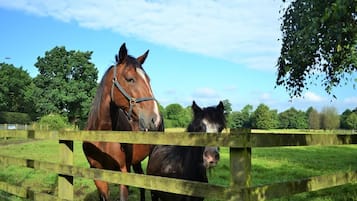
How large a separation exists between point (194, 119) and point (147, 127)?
2.85 ft

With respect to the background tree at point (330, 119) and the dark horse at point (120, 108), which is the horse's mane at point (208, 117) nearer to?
the dark horse at point (120, 108)

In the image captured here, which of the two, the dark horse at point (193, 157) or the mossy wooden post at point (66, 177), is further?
the dark horse at point (193, 157)

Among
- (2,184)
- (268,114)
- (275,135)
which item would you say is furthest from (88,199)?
(268,114)

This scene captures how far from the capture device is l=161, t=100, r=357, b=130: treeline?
95.6 meters

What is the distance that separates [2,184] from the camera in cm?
623

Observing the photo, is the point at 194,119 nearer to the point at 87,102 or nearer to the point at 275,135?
the point at 275,135

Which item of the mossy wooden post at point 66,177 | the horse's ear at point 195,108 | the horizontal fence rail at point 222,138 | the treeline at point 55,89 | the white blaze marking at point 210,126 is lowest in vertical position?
the mossy wooden post at point 66,177

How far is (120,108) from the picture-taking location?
5613 mm

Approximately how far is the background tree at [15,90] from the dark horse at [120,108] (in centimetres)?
6767

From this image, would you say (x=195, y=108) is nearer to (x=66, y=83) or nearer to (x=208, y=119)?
(x=208, y=119)

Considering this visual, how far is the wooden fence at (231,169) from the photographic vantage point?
8.86 ft

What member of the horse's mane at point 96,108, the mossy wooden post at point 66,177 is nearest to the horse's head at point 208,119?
the horse's mane at point 96,108

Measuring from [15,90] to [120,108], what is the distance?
74520 mm

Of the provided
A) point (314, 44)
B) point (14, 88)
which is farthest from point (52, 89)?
point (314, 44)
